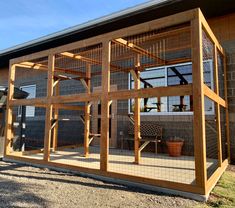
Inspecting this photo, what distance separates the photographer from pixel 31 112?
1126 centimetres

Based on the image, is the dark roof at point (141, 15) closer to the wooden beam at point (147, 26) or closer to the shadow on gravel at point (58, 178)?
the wooden beam at point (147, 26)

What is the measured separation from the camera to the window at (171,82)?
21.9 ft

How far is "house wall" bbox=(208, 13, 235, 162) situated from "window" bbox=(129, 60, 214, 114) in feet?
1.58

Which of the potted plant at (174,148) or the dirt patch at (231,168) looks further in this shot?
the potted plant at (174,148)

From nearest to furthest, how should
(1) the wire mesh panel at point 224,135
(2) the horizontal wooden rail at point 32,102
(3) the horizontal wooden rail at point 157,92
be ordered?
(3) the horizontal wooden rail at point 157,92
(2) the horizontal wooden rail at point 32,102
(1) the wire mesh panel at point 224,135

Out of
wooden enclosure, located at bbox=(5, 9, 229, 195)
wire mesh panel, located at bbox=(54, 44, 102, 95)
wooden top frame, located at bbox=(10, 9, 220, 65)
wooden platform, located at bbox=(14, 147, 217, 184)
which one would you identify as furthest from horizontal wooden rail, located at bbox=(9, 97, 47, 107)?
wooden platform, located at bbox=(14, 147, 217, 184)

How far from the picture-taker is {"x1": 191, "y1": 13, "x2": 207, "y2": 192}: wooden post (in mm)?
3393

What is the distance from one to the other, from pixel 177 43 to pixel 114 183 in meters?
4.20

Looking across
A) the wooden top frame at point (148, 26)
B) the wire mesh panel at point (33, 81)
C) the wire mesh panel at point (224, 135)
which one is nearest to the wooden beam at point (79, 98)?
the wooden top frame at point (148, 26)

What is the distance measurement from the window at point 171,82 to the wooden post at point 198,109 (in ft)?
10.3

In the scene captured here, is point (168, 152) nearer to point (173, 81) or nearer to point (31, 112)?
point (173, 81)

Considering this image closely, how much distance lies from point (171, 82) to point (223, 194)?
415cm

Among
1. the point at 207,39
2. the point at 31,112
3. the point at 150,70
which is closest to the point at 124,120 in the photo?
the point at 150,70

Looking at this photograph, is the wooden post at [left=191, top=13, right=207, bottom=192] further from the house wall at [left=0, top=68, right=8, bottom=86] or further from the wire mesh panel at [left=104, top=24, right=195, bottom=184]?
the house wall at [left=0, top=68, right=8, bottom=86]
